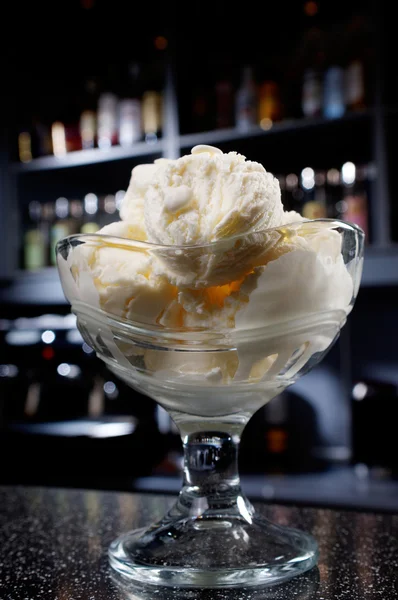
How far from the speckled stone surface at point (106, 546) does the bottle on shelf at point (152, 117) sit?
1.61 m

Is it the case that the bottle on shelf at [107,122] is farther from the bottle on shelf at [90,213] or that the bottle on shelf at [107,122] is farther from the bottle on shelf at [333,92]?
the bottle on shelf at [333,92]

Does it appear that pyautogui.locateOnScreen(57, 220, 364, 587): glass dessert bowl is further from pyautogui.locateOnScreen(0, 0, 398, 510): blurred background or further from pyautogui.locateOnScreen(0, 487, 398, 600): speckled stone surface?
pyautogui.locateOnScreen(0, 0, 398, 510): blurred background

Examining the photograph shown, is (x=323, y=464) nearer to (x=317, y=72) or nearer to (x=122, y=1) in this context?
(x=317, y=72)

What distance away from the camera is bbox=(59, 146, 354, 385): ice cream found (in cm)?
41

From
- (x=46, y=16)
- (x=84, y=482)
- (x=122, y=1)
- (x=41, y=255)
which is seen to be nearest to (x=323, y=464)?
(x=84, y=482)

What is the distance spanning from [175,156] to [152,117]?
0.24 m

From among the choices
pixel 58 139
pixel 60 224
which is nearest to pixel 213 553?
pixel 60 224

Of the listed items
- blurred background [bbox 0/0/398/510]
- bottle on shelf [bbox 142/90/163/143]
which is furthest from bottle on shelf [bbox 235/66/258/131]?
bottle on shelf [bbox 142/90/163/143]

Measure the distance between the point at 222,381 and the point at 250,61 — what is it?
1982 millimetres

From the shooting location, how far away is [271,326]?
0.42 m

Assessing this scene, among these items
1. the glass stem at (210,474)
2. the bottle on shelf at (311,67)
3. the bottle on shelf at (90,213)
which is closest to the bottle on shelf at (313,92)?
the bottle on shelf at (311,67)

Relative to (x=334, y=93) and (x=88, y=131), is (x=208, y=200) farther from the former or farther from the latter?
(x=88, y=131)

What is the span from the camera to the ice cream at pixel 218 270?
0.41 meters

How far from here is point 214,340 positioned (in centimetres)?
42
